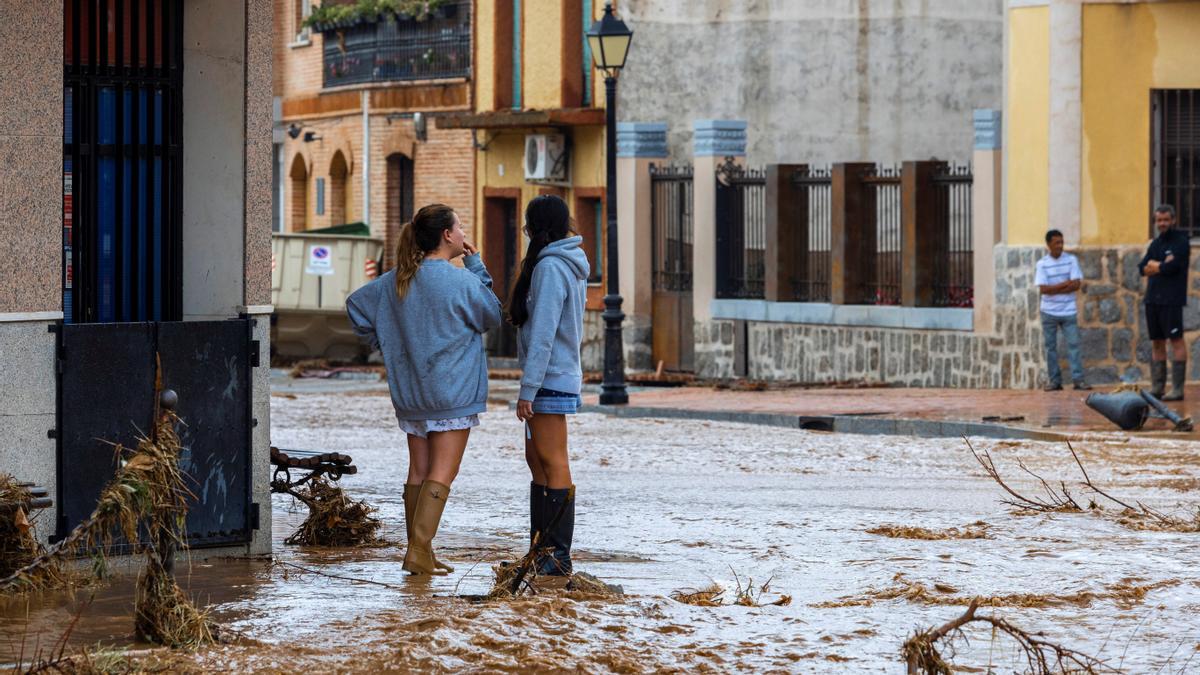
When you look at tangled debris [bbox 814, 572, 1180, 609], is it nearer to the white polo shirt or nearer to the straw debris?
the straw debris

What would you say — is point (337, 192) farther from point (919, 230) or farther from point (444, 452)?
point (444, 452)

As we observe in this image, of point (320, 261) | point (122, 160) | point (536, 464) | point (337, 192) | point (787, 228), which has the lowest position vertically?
point (536, 464)

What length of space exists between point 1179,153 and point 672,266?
28.4 ft

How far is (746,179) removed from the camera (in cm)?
2748

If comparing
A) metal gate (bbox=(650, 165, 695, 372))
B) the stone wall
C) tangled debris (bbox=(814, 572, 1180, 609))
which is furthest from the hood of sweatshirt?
metal gate (bbox=(650, 165, 695, 372))

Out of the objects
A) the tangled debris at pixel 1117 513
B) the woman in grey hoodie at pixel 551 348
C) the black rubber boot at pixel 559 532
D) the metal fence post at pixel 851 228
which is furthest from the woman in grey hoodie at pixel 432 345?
the metal fence post at pixel 851 228

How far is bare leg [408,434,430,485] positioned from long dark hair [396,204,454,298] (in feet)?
2.15

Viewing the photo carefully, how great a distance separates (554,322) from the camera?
9062mm

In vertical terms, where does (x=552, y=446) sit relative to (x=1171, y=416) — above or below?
above

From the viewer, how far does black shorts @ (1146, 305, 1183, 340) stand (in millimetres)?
19516

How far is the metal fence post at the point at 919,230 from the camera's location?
79.2ft

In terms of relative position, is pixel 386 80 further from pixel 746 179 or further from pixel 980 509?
pixel 980 509

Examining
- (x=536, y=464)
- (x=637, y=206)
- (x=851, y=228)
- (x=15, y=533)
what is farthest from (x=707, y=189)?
(x=15, y=533)

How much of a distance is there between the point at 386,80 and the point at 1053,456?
73.2 feet
